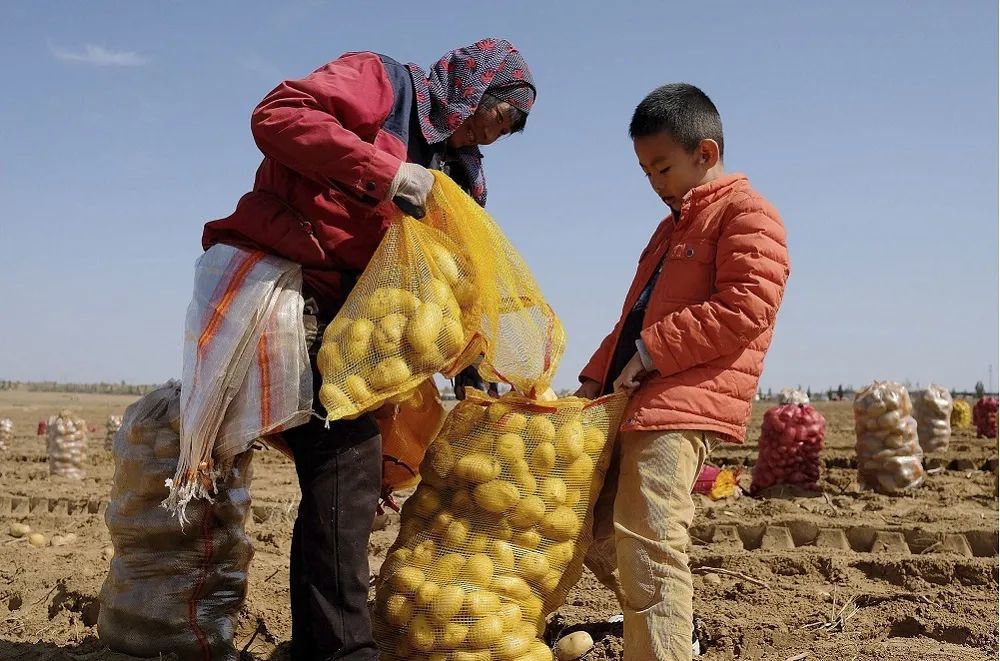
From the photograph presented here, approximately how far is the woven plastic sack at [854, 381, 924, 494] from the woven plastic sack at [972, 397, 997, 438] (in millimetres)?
6940

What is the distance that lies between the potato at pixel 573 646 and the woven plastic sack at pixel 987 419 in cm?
1263

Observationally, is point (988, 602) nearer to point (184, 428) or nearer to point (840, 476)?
point (184, 428)

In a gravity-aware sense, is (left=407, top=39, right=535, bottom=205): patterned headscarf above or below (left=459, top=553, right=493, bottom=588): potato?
above

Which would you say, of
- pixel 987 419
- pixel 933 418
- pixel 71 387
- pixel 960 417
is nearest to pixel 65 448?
pixel 933 418

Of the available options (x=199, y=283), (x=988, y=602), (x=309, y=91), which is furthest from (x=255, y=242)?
(x=988, y=602)

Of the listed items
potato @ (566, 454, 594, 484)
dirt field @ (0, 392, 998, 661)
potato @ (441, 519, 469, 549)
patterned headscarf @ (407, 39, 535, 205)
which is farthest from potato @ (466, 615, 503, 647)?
patterned headscarf @ (407, 39, 535, 205)

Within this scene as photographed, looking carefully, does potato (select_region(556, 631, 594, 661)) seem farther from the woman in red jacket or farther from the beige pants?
the woman in red jacket

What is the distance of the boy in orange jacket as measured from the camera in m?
2.72

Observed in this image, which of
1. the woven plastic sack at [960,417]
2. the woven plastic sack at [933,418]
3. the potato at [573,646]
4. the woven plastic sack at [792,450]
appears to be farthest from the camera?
the woven plastic sack at [960,417]

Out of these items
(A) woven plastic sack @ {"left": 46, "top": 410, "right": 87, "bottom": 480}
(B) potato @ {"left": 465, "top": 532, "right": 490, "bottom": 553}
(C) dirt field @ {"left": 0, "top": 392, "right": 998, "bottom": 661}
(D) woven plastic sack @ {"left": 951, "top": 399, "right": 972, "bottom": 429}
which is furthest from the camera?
(D) woven plastic sack @ {"left": 951, "top": 399, "right": 972, "bottom": 429}

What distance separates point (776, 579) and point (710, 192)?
265cm

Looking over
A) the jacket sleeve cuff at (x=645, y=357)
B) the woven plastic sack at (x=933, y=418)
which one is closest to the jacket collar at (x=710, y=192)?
the jacket sleeve cuff at (x=645, y=357)

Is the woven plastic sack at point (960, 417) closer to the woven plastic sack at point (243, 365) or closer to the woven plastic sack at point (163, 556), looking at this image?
the woven plastic sack at point (163, 556)

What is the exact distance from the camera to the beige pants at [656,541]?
8.90 feet
